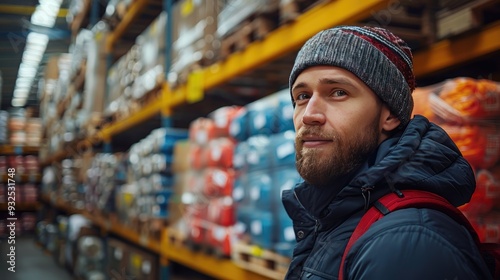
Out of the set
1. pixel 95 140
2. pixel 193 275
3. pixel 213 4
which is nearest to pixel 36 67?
pixel 95 140

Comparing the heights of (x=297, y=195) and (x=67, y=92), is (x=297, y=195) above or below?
below

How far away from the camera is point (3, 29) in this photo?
9.29 m

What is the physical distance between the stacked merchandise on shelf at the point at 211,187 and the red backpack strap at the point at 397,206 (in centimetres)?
199

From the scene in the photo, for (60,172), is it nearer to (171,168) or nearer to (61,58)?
(61,58)

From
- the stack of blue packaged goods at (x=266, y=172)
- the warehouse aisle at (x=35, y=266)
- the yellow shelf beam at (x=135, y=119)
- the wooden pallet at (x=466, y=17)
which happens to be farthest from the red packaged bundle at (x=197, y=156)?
the warehouse aisle at (x=35, y=266)

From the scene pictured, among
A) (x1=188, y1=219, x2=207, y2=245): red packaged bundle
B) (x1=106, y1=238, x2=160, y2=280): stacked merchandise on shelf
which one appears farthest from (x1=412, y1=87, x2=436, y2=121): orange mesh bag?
(x1=106, y1=238, x2=160, y2=280): stacked merchandise on shelf

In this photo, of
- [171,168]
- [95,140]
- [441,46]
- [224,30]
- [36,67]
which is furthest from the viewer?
[36,67]

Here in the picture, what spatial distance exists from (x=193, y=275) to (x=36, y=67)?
10626 millimetres

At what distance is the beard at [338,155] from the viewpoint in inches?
50.4

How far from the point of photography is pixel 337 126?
1301mm

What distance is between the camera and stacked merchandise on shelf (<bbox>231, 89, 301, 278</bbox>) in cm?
249

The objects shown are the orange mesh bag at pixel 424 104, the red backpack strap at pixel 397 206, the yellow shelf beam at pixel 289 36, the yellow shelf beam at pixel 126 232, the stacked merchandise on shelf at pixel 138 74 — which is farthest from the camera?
the yellow shelf beam at pixel 126 232

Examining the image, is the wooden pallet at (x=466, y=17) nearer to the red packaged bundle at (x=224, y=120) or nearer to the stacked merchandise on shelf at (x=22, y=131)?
the red packaged bundle at (x=224, y=120)

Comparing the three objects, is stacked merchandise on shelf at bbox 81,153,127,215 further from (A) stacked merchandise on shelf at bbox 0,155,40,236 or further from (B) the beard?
(A) stacked merchandise on shelf at bbox 0,155,40,236
